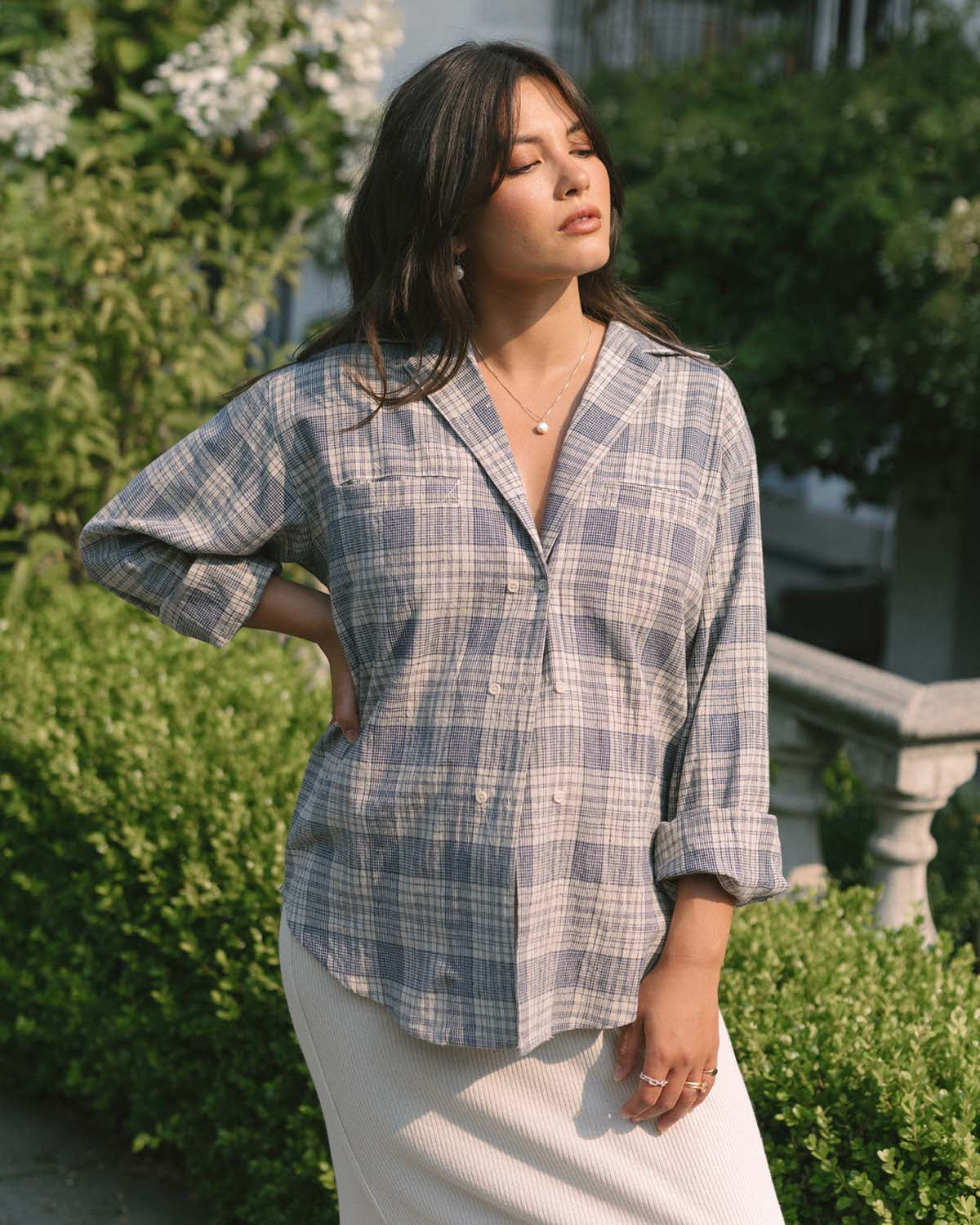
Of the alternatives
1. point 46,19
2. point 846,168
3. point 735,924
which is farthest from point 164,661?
point 846,168

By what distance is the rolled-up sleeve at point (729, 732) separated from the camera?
1609 mm

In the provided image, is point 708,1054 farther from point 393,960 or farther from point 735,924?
point 735,924

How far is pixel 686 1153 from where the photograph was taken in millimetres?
1619

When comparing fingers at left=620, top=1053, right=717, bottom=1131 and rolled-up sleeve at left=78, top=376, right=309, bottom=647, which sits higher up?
rolled-up sleeve at left=78, top=376, right=309, bottom=647

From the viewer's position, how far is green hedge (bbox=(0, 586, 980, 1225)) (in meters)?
2.07

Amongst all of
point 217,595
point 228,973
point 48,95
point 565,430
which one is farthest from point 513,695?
point 48,95

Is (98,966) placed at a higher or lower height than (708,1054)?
lower

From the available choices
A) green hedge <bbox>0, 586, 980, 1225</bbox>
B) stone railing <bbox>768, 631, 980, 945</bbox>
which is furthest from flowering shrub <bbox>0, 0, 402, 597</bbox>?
stone railing <bbox>768, 631, 980, 945</bbox>

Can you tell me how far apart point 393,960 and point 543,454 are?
1.94ft

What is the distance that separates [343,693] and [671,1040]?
537mm

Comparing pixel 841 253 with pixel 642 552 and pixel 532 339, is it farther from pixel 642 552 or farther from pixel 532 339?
pixel 642 552

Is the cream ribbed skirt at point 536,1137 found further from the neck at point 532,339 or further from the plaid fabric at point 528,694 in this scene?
the neck at point 532,339

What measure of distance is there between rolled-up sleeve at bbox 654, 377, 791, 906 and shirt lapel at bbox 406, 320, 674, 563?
115 mm

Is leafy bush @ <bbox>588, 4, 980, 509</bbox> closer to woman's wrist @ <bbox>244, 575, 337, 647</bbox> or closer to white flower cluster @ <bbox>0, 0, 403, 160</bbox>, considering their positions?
white flower cluster @ <bbox>0, 0, 403, 160</bbox>
